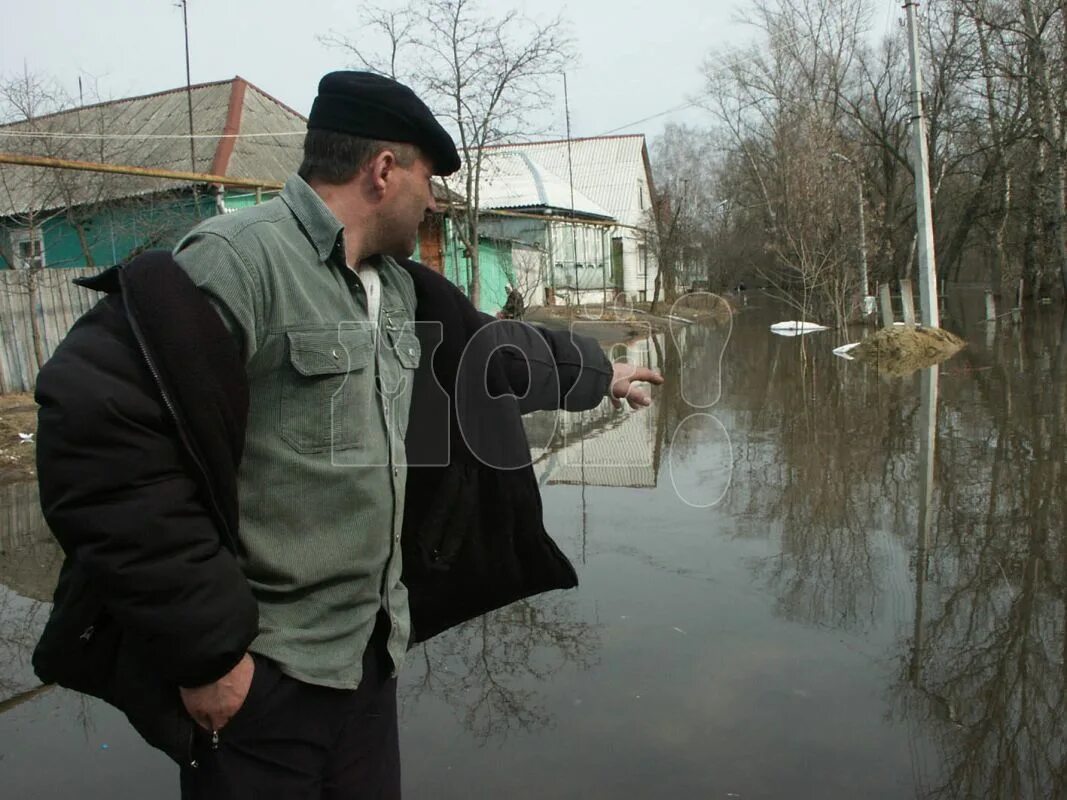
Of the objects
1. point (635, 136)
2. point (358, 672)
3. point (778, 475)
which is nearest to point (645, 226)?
point (635, 136)

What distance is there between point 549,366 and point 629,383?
0.27 meters

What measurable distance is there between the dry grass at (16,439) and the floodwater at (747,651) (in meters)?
0.84

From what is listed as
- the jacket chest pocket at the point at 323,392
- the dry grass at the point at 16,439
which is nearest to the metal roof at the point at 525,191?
the dry grass at the point at 16,439

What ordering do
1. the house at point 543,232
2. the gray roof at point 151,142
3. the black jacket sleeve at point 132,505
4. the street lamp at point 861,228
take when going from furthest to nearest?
the house at point 543,232 → the street lamp at point 861,228 → the gray roof at point 151,142 → the black jacket sleeve at point 132,505

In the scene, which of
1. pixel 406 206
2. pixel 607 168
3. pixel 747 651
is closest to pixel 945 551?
pixel 747 651

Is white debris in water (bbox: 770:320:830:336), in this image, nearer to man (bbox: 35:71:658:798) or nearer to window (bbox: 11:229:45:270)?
window (bbox: 11:229:45:270)

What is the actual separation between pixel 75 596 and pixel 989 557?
16.3 feet

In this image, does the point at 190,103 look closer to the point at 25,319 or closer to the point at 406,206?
the point at 25,319

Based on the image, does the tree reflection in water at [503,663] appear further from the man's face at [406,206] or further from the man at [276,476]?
the man's face at [406,206]

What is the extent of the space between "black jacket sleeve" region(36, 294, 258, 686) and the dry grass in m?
→ 7.64

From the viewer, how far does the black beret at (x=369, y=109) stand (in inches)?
75.9

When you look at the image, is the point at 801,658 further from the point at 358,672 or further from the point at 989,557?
the point at 358,672

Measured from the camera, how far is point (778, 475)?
774 centimetres

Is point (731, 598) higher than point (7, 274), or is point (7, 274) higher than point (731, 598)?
point (7, 274)
